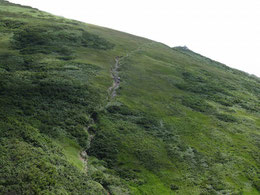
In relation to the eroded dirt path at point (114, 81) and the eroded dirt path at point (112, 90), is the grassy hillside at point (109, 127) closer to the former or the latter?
the eroded dirt path at point (112, 90)

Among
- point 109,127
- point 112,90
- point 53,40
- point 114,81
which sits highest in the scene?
point 53,40

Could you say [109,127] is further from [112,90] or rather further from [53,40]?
[53,40]

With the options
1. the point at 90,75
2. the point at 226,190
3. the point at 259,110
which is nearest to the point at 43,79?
the point at 90,75

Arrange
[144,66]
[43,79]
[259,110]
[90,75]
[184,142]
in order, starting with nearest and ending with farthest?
[184,142], [43,79], [90,75], [259,110], [144,66]

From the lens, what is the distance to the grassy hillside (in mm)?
26406

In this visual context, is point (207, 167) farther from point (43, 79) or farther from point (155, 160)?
point (43, 79)

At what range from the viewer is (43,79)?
4900 cm

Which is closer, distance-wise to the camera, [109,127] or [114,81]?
[109,127]

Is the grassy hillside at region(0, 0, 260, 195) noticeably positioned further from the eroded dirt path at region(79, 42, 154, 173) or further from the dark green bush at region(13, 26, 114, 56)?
the dark green bush at region(13, 26, 114, 56)

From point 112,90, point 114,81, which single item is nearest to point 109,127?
point 112,90

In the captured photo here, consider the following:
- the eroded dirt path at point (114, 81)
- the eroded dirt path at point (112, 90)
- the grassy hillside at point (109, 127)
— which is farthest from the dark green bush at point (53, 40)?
the eroded dirt path at point (114, 81)

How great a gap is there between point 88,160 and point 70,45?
55.5 metres

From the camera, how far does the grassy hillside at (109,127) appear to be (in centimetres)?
2641

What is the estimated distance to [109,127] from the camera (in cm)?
4097
